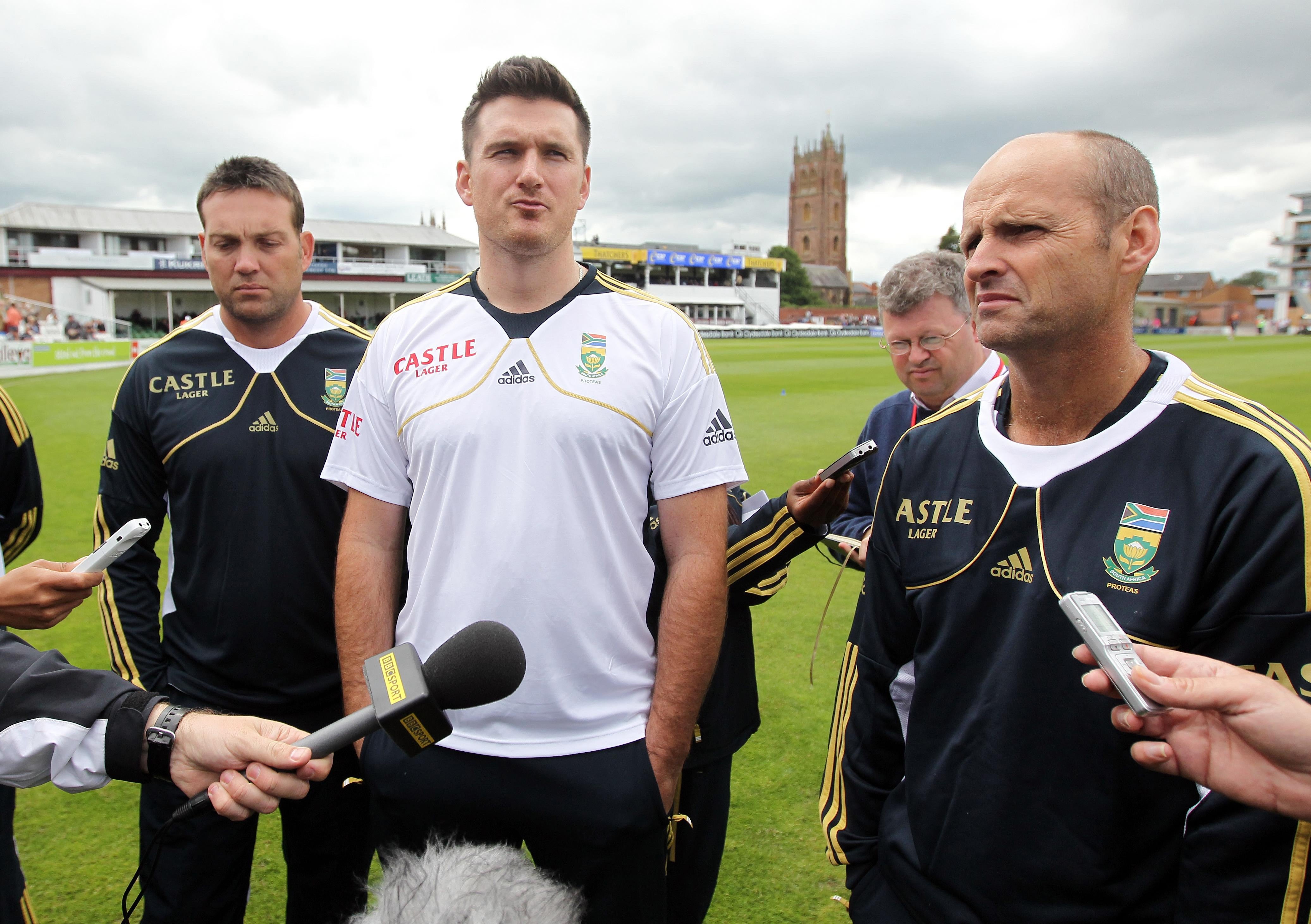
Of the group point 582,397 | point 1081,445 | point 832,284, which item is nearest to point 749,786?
point 582,397

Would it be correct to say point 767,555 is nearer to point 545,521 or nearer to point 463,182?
point 545,521

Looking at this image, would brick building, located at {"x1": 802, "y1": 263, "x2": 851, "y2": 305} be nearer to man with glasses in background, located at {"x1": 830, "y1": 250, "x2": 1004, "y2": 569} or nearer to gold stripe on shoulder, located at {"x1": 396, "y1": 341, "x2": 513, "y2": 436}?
man with glasses in background, located at {"x1": 830, "y1": 250, "x2": 1004, "y2": 569}

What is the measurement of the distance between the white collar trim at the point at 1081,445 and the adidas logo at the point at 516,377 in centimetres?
119

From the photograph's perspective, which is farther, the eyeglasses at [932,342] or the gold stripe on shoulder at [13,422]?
the eyeglasses at [932,342]

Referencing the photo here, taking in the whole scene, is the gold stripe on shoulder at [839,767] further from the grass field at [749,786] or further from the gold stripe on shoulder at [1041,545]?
the grass field at [749,786]

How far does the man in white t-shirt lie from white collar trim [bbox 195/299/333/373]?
0.86m

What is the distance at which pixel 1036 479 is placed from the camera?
179 cm

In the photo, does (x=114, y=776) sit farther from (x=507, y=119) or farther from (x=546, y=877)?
(x=507, y=119)

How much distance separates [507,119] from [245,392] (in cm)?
146

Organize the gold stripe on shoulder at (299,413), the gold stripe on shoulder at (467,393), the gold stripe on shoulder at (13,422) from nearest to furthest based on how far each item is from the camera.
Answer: the gold stripe on shoulder at (467,393) < the gold stripe on shoulder at (299,413) < the gold stripe on shoulder at (13,422)

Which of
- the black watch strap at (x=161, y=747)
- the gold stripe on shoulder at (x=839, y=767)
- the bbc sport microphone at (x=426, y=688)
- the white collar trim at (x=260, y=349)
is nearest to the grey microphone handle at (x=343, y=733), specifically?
the bbc sport microphone at (x=426, y=688)

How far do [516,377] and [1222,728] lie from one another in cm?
174

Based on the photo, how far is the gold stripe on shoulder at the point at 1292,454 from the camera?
142 cm

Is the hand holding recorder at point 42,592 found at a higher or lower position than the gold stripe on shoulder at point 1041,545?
lower
